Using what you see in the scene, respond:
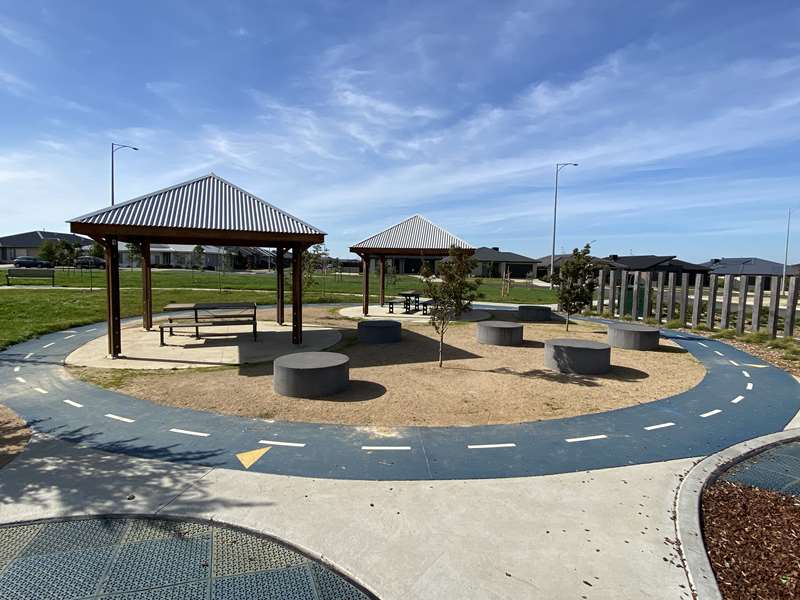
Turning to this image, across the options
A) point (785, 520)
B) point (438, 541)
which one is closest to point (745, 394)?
point (785, 520)

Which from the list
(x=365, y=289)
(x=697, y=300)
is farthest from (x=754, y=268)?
(x=365, y=289)

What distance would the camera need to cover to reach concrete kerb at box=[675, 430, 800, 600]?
3883 mm

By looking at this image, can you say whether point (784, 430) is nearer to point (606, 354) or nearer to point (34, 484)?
point (606, 354)

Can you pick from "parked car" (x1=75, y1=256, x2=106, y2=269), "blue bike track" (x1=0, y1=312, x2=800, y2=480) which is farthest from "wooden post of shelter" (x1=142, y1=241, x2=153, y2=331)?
"parked car" (x1=75, y1=256, x2=106, y2=269)

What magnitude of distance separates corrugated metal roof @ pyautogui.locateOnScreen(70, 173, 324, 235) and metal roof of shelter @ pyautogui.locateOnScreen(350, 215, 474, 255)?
881 centimetres

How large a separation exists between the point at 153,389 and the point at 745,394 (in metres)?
12.6

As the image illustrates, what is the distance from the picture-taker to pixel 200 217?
41.1ft

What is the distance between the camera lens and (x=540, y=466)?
6.12 m

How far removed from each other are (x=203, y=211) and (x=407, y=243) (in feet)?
39.4

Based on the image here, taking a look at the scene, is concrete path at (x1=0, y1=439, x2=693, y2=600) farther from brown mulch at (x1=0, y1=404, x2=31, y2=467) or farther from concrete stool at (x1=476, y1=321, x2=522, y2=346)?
concrete stool at (x1=476, y1=321, x2=522, y2=346)

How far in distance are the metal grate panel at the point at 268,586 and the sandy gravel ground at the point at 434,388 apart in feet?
12.2

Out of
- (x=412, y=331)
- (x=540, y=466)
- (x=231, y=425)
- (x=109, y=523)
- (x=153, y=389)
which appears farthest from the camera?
(x=412, y=331)

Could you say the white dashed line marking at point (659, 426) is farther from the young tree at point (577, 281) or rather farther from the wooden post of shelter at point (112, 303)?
the wooden post of shelter at point (112, 303)

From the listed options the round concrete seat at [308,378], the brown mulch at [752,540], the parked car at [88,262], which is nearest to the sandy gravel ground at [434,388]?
the round concrete seat at [308,378]
